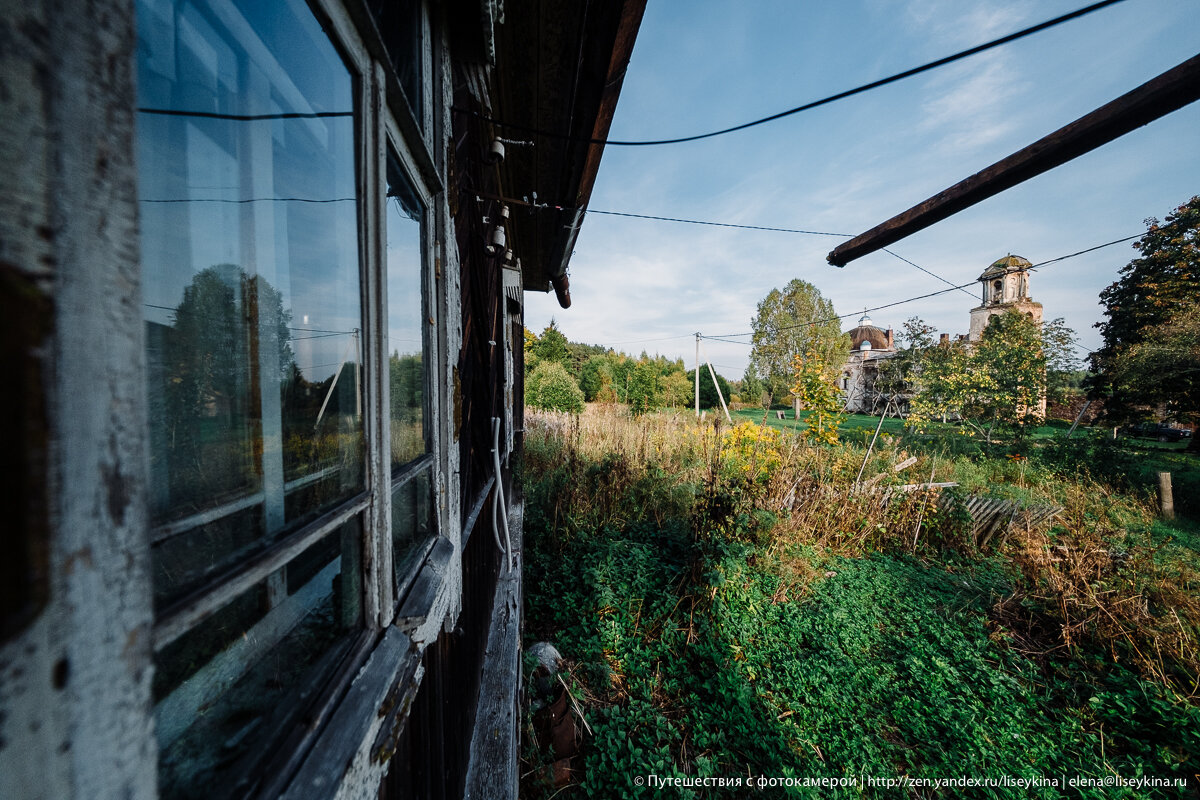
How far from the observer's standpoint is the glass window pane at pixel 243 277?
1.68 ft

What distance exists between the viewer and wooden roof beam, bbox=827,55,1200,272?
2227mm

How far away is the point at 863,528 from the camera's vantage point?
523cm

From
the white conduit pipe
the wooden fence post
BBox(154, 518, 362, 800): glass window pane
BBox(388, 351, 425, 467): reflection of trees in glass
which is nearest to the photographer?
BBox(154, 518, 362, 800): glass window pane

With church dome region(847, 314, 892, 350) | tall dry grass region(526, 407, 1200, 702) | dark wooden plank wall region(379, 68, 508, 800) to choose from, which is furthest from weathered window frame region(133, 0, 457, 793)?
church dome region(847, 314, 892, 350)

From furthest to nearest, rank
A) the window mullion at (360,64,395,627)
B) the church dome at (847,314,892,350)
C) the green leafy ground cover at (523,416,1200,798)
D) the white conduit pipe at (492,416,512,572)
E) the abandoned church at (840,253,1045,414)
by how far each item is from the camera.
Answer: the church dome at (847,314,892,350) → the abandoned church at (840,253,1045,414) → the green leafy ground cover at (523,416,1200,798) → the white conduit pipe at (492,416,512,572) → the window mullion at (360,64,395,627)

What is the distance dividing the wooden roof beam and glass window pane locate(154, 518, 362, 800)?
4.05 m

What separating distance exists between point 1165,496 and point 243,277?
11.9 m

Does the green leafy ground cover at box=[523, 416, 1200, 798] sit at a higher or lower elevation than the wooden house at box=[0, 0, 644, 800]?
lower

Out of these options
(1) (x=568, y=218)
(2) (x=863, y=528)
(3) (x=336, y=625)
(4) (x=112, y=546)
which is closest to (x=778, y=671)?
(2) (x=863, y=528)

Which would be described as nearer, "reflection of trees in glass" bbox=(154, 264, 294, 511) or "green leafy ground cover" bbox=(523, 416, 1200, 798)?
"reflection of trees in glass" bbox=(154, 264, 294, 511)

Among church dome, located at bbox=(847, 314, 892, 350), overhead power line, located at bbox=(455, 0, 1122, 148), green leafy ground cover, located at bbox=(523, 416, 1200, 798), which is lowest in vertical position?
green leafy ground cover, located at bbox=(523, 416, 1200, 798)

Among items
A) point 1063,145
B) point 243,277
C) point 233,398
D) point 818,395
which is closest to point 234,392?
point 233,398

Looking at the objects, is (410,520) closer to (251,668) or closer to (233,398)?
(251,668)

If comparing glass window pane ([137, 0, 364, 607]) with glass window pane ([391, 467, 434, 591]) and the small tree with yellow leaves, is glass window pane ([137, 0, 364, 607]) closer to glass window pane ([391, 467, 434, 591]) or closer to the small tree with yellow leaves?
glass window pane ([391, 467, 434, 591])
